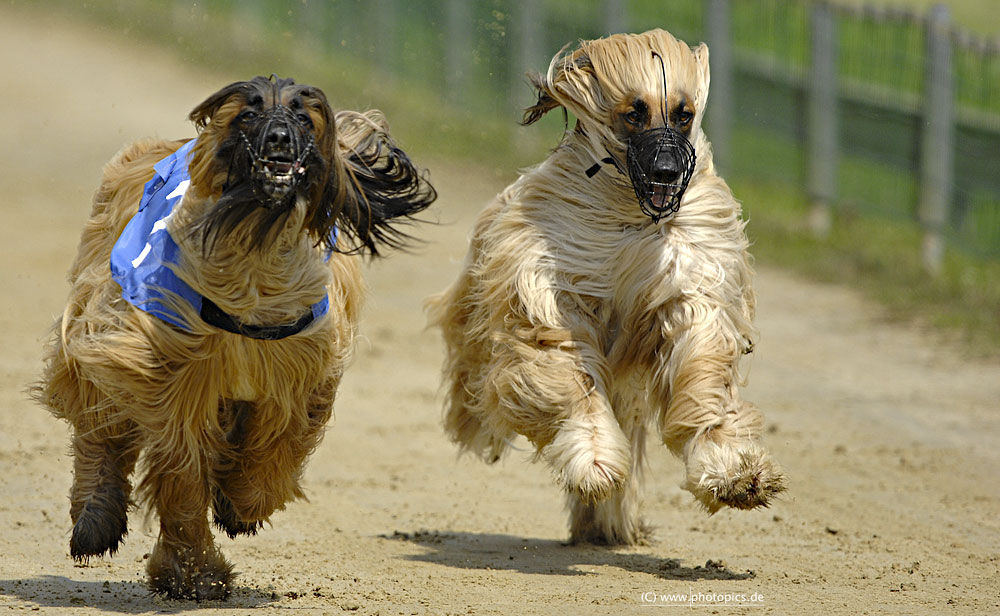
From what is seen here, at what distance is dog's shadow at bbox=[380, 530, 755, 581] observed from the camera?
13.1 ft

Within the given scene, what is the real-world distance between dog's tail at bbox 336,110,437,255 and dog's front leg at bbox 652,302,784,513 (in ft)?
2.73

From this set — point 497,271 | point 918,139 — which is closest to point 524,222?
point 497,271

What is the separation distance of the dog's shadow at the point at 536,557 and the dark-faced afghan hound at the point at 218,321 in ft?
2.30

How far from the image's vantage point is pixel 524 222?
13.4 ft

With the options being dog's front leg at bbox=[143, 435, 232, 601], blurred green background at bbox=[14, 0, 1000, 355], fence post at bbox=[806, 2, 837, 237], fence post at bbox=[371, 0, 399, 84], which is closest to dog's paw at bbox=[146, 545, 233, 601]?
dog's front leg at bbox=[143, 435, 232, 601]

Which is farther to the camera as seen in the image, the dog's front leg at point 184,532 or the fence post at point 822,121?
the fence post at point 822,121

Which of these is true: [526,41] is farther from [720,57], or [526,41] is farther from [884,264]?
[884,264]

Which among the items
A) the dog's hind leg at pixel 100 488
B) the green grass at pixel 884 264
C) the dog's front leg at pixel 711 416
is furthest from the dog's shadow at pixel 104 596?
the green grass at pixel 884 264

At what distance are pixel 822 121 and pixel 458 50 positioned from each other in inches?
186

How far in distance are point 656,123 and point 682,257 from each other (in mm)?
400

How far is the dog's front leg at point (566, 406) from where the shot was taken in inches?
142

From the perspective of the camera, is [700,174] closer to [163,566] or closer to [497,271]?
[497,271]

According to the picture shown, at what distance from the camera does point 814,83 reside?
10023mm

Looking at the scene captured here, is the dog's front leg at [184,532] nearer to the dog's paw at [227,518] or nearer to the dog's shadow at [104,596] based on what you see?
the dog's shadow at [104,596]
